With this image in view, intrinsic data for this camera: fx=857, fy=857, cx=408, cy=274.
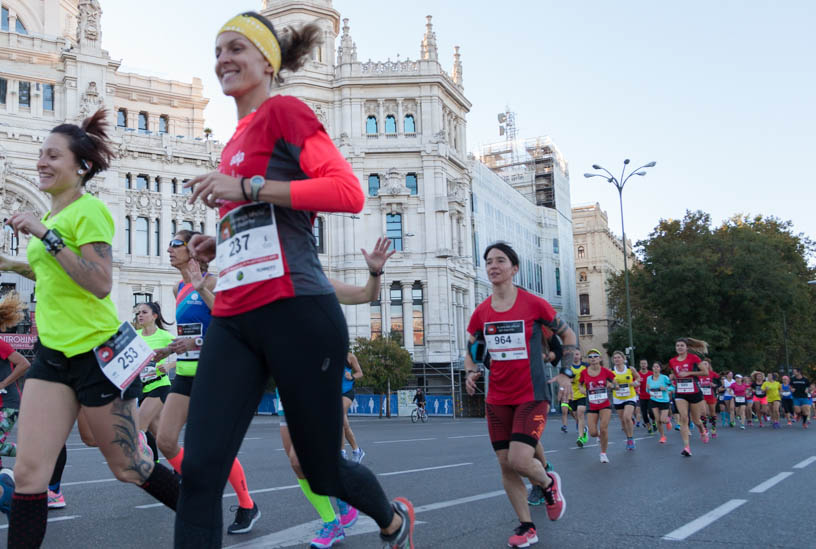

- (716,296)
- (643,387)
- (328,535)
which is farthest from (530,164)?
(328,535)

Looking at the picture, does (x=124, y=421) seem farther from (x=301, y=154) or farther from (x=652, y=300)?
(x=652, y=300)

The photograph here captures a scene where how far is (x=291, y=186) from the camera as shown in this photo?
312 centimetres

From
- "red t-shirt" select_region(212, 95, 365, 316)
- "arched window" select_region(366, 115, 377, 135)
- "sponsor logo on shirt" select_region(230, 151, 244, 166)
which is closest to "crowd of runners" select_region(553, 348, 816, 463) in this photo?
"red t-shirt" select_region(212, 95, 365, 316)

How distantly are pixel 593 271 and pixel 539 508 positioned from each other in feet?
313

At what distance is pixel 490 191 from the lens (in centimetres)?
6800

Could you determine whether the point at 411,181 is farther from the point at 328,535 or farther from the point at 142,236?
the point at 328,535

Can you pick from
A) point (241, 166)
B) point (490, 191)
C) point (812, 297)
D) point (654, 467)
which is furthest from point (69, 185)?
point (812, 297)

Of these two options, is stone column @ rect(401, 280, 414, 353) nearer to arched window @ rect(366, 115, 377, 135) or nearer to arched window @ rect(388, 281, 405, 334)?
arched window @ rect(388, 281, 405, 334)

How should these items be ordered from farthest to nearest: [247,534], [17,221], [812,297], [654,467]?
[812,297] < [654,467] < [247,534] < [17,221]

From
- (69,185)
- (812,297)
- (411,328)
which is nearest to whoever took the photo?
(69,185)

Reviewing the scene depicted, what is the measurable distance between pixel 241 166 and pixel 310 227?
35cm

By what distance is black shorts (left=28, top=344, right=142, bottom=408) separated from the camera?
13.1 ft

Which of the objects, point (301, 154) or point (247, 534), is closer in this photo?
point (301, 154)

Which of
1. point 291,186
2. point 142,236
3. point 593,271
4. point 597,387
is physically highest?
point 593,271
